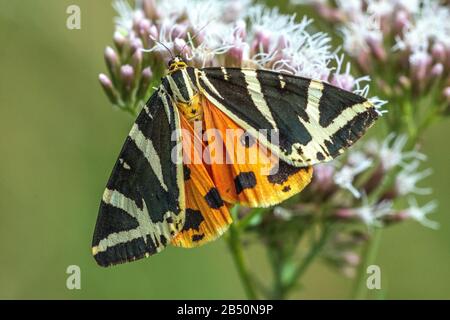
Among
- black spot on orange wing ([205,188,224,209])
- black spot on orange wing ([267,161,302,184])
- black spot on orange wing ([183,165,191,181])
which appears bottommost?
black spot on orange wing ([205,188,224,209])

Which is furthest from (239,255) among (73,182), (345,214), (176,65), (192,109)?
(73,182)

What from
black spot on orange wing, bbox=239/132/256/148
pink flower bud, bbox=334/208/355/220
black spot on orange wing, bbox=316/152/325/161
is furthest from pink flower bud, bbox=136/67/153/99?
pink flower bud, bbox=334/208/355/220

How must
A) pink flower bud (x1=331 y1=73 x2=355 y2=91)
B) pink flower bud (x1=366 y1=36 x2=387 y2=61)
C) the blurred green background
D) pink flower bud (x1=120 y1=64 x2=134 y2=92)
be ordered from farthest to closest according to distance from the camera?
the blurred green background < pink flower bud (x1=366 y1=36 x2=387 y2=61) < pink flower bud (x1=120 y1=64 x2=134 y2=92) < pink flower bud (x1=331 y1=73 x2=355 y2=91)

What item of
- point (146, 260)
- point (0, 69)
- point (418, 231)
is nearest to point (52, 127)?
point (0, 69)

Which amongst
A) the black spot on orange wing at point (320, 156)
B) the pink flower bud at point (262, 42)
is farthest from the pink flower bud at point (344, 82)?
the black spot on orange wing at point (320, 156)

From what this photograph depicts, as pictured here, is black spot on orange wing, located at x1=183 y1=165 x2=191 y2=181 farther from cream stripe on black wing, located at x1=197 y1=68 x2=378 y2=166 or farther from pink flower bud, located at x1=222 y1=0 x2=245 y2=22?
pink flower bud, located at x1=222 y1=0 x2=245 y2=22

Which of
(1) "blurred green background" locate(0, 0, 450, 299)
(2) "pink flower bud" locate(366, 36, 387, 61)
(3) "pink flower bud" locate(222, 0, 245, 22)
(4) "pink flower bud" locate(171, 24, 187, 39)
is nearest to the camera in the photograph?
(4) "pink flower bud" locate(171, 24, 187, 39)
